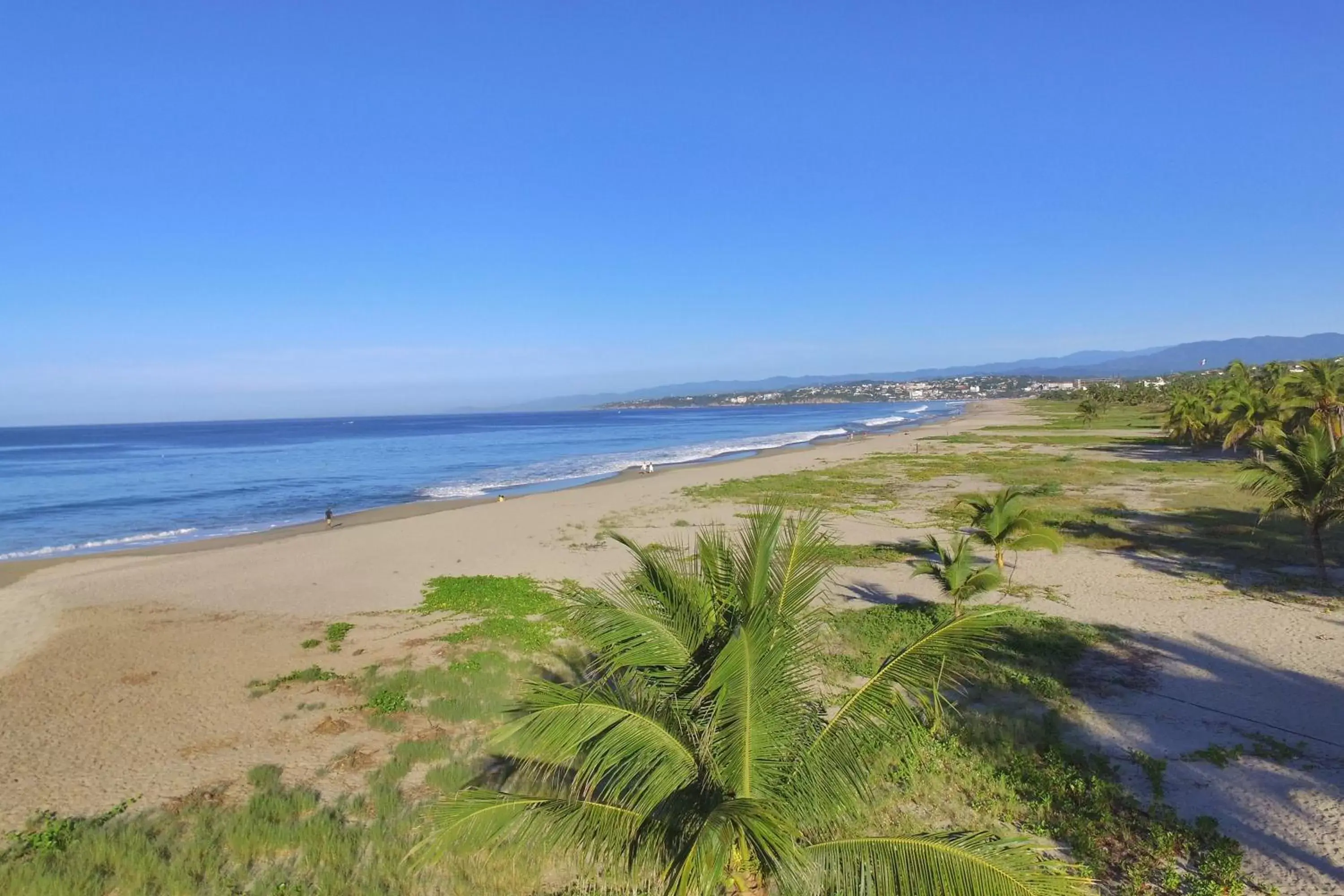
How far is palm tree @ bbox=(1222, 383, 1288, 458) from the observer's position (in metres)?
32.0

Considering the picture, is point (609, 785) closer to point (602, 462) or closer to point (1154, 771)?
point (1154, 771)

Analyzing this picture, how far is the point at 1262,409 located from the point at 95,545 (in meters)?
50.4

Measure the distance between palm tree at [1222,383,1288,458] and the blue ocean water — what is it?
3358 cm

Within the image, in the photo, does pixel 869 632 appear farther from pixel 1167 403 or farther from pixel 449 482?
pixel 1167 403

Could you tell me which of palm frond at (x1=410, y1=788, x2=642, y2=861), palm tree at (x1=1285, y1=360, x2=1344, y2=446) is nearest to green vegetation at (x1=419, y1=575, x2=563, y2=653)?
palm frond at (x1=410, y1=788, x2=642, y2=861)

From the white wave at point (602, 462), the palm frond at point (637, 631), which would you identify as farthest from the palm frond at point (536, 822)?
the white wave at point (602, 462)

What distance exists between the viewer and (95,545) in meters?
24.5

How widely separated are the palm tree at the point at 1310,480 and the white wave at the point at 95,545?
33.5 meters

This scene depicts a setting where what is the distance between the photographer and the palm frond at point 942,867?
3.52 meters

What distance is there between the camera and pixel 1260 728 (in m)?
8.08

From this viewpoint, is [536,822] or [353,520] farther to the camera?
[353,520]

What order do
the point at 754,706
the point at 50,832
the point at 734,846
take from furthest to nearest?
the point at 50,832, the point at 734,846, the point at 754,706

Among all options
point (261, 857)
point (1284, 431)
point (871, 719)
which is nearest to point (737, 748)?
point (871, 719)

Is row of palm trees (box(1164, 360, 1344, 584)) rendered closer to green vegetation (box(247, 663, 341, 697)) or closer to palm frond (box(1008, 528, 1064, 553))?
palm frond (box(1008, 528, 1064, 553))
